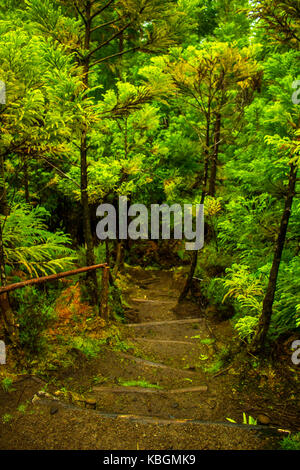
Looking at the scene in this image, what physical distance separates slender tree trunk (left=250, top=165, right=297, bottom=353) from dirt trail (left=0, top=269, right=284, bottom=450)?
2.66 feet

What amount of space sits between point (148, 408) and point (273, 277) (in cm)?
271

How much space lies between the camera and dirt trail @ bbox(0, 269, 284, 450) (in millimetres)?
3121

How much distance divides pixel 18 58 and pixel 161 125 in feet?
30.1

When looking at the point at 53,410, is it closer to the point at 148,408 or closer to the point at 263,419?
the point at 148,408

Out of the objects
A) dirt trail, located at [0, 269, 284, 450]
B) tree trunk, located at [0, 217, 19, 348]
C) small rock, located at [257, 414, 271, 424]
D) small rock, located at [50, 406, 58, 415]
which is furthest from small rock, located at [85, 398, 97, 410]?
small rock, located at [257, 414, 271, 424]

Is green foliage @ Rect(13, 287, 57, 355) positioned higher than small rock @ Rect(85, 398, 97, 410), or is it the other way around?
green foliage @ Rect(13, 287, 57, 355)

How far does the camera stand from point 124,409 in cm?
399

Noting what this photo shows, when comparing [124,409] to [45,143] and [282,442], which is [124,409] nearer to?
[282,442]

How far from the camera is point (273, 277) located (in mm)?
4879

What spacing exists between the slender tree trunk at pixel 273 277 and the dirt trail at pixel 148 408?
0.81m

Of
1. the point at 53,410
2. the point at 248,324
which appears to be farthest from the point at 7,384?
the point at 248,324

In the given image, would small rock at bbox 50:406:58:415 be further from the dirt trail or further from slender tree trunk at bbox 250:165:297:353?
slender tree trunk at bbox 250:165:297:353

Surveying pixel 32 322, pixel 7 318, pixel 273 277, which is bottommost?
pixel 32 322
